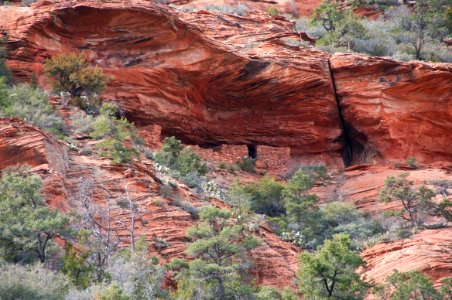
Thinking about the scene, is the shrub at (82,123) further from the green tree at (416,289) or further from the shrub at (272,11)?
the shrub at (272,11)

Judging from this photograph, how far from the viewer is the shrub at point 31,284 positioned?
17.2 metres

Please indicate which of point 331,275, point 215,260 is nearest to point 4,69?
point 215,260

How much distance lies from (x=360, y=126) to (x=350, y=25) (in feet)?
22.2

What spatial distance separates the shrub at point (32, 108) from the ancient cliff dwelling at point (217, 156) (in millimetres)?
62

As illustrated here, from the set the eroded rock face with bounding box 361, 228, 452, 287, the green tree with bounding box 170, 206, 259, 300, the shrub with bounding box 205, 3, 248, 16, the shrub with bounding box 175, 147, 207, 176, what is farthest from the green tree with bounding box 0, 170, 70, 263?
the shrub with bounding box 205, 3, 248, 16

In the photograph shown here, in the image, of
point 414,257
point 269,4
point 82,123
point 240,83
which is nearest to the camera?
point 414,257

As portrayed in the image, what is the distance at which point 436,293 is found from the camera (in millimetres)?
19531

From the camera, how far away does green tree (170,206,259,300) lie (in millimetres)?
19719

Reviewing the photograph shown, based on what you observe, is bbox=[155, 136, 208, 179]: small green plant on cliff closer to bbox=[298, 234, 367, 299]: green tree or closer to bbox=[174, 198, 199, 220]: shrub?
bbox=[174, 198, 199, 220]: shrub

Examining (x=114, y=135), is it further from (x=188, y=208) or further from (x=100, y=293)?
(x=100, y=293)

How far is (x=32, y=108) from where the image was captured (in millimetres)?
26672

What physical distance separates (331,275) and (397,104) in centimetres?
1307

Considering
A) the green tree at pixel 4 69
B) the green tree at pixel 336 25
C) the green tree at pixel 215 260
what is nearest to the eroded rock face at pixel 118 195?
the green tree at pixel 215 260

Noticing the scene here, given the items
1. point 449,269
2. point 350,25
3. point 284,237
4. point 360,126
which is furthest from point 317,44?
point 449,269
